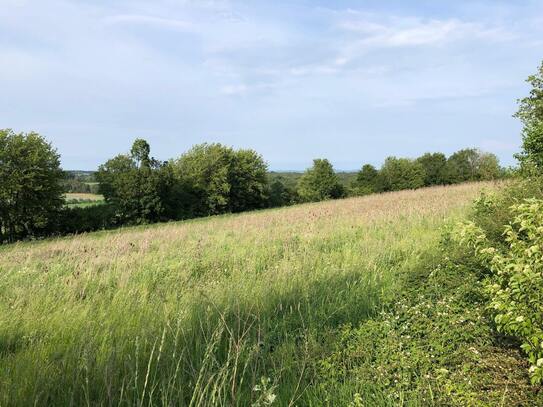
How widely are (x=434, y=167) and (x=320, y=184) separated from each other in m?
18.5

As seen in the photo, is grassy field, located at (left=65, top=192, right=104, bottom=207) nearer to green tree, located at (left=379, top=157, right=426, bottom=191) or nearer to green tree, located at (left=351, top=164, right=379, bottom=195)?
green tree, located at (left=351, top=164, right=379, bottom=195)

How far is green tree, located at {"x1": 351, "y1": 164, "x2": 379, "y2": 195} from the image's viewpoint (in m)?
61.2

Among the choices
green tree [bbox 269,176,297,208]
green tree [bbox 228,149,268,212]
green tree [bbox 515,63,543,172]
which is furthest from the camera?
green tree [bbox 269,176,297,208]

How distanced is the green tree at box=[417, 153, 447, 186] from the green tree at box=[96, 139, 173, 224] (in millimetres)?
40144

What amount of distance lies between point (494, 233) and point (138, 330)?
202 inches

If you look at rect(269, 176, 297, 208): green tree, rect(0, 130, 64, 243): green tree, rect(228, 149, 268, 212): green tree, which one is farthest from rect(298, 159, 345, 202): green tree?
rect(0, 130, 64, 243): green tree

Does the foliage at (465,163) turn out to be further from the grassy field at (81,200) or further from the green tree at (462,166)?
the grassy field at (81,200)

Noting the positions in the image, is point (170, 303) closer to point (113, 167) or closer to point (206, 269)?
point (206, 269)

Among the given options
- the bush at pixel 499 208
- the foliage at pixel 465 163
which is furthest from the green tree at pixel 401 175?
the bush at pixel 499 208

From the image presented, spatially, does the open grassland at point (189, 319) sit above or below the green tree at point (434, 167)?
below

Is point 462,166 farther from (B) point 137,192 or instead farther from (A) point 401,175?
(B) point 137,192

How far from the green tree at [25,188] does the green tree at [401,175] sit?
4594cm

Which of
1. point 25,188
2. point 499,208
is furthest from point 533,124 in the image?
point 25,188

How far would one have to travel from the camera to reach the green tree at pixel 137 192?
43.3m
